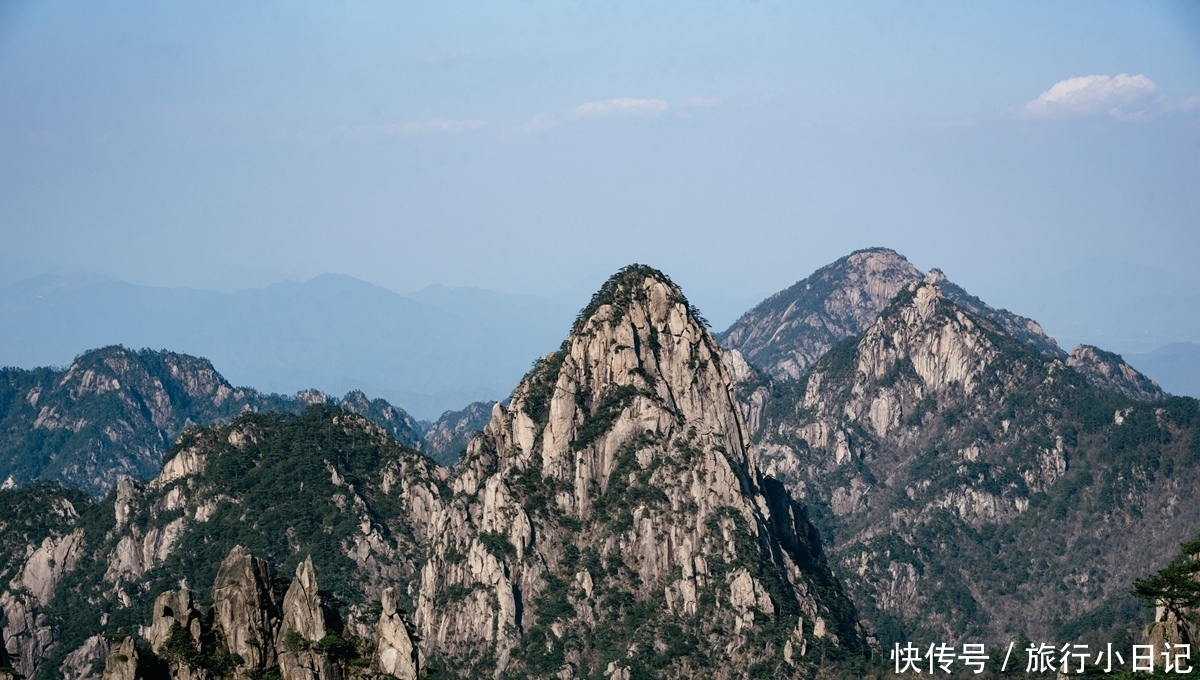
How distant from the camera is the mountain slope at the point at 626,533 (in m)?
155

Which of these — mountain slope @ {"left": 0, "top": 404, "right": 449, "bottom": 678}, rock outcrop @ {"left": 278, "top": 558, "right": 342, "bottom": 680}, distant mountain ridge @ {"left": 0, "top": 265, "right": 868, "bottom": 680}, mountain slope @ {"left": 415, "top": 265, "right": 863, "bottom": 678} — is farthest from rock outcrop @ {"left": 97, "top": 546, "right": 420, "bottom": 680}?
mountain slope @ {"left": 0, "top": 404, "right": 449, "bottom": 678}

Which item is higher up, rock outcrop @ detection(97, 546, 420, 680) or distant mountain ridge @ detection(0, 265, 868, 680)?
distant mountain ridge @ detection(0, 265, 868, 680)

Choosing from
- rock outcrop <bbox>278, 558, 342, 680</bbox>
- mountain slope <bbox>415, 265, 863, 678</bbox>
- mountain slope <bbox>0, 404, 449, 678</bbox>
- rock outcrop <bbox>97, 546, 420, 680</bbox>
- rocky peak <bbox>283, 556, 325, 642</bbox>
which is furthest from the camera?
mountain slope <bbox>0, 404, 449, 678</bbox>

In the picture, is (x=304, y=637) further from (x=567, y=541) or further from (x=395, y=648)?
(x=567, y=541)

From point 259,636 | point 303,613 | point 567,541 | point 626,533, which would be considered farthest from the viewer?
point 567,541

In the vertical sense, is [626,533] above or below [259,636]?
above

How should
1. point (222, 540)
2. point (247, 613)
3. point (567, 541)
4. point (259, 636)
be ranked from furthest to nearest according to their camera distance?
point (222, 540) → point (567, 541) → point (247, 613) → point (259, 636)

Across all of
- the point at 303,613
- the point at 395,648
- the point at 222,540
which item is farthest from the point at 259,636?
the point at 222,540

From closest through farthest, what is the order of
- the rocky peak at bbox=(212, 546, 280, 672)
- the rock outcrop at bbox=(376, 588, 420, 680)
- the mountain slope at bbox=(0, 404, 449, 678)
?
the rocky peak at bbox=(212, 546, 280, 672), the rock outcrop at bbox=(376, 588, 420, 680), the mountain slope at bbox=(0, 404, 449, 678)

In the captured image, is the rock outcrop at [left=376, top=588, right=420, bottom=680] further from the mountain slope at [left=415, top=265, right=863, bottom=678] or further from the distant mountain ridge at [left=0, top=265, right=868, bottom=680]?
the mountain slope at [left=415, top=265, right=863, bottom=678]

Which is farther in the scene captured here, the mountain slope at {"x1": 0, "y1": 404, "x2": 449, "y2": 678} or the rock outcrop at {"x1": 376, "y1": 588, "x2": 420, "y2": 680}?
the mountain slope at {"x1": 0, "y1": 404, "x2": 449, "y2": 678}

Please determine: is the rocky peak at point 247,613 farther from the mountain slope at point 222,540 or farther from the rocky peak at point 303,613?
the mountain slope at point 222,540

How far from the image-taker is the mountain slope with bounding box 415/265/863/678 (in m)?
155

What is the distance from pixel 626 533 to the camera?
163250mm
